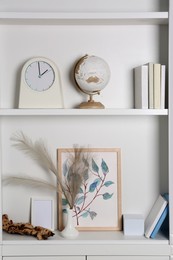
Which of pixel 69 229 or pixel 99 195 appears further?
pixel 99 195

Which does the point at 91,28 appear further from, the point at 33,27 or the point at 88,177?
the point at 88,177

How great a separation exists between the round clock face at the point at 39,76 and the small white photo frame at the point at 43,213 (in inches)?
20.0

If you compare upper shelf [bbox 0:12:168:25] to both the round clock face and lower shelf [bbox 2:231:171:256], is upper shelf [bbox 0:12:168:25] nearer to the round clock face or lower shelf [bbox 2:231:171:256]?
the round clock face

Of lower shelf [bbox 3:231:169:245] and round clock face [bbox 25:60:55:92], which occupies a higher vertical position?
round clock face [bbox 25:60:55:92]

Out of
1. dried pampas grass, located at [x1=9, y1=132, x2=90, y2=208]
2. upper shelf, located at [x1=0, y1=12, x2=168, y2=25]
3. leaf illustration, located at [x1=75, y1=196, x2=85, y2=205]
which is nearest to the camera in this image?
upper shelf, located at [x1=0, y1=12, x2=168, y2=25]

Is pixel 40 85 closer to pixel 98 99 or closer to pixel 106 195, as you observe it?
pixel 98 99

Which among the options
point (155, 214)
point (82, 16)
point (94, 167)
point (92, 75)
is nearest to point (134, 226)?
point (155, 214)

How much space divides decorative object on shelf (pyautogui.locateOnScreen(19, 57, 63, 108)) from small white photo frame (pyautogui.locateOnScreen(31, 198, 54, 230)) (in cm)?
44

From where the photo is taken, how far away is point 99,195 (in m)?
2.13

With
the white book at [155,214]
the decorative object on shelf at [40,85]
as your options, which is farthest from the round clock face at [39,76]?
the white book at [155,214]

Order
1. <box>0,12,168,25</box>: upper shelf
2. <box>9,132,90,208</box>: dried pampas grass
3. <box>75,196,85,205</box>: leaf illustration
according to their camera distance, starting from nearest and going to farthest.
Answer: <box>0,12,168,25</box>: upper shelf, <box>9,132,90,208</box>: dried pampas grass, <box>75,196,85,205</box>: leaf illustration

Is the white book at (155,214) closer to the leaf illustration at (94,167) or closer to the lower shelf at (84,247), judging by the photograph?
the lower shelf at (84,247)

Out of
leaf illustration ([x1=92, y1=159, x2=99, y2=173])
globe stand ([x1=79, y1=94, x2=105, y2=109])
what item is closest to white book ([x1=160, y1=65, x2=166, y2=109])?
globe stand ([x1=79, y1=94, x2=105, y2=109])

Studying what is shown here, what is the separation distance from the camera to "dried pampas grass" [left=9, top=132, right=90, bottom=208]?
202 cm
